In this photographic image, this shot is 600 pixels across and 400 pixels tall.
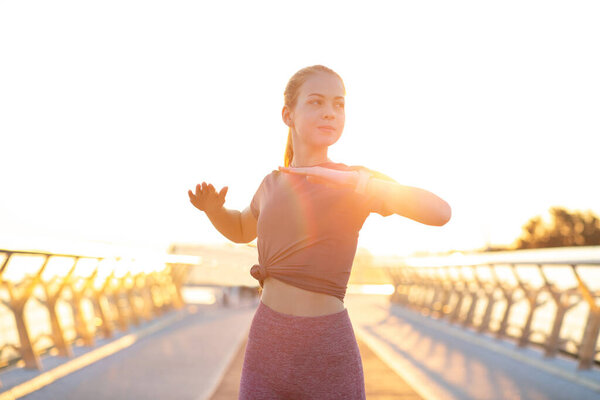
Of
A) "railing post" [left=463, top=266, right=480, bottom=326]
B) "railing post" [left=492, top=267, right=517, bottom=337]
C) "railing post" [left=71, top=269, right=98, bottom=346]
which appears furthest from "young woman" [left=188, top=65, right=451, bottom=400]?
"railing post" [left=463, top=266, right=480, bottom=326]

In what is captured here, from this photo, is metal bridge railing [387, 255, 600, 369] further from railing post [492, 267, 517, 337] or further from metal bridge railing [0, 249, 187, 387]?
metal bridge railing [0, 249, 187, 387]

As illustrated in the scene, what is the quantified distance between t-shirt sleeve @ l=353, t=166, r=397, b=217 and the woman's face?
0.14m

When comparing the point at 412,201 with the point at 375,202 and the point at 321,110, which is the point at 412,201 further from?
the point at 321,110

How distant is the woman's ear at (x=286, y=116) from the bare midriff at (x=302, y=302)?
0.44 meters

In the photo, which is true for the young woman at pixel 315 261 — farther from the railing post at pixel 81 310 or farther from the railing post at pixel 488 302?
the railing post at pixel 488 302

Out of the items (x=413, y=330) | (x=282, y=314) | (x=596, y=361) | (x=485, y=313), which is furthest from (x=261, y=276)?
(x=413, y=330)

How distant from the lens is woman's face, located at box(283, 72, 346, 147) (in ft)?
6.07

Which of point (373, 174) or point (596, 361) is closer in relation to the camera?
point (373, 174)

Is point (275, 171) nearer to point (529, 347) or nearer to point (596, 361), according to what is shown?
point (596, 361)

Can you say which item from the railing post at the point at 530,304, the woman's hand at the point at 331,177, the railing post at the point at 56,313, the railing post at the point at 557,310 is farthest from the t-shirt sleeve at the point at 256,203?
the railing post at the point at 530,304

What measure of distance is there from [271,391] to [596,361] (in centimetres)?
796

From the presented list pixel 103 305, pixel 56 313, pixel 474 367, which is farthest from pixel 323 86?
pixel 103 305

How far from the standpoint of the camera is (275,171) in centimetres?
195

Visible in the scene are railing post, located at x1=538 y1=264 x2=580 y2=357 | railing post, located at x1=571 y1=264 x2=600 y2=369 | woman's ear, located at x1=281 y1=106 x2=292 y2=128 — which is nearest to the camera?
A: woman's ear, located at x1=281 y1=106 x2=292 y2=128
